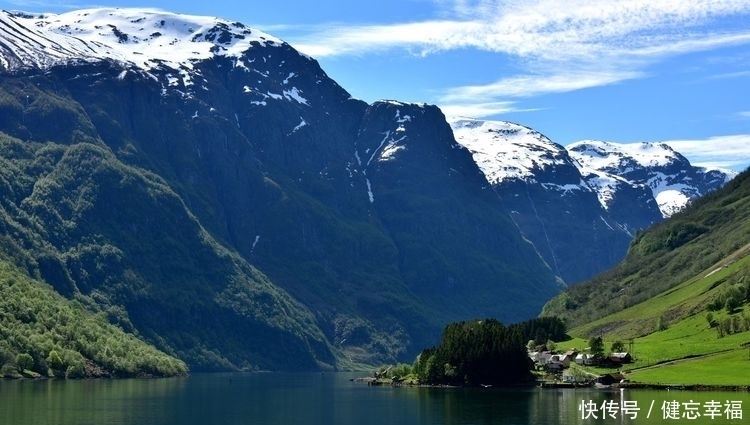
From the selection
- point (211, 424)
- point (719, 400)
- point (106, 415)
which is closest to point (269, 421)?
point (211, 424)

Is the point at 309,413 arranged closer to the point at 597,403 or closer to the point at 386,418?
the point at 386,418

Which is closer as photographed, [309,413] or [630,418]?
[630,418]

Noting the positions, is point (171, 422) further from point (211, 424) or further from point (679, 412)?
point (679, 412)

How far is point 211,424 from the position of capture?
168 m

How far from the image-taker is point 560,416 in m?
167

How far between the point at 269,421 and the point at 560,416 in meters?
43.3

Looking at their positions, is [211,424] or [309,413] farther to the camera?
[309,413]

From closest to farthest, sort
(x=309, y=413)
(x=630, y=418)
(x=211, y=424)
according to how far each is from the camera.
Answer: (x=630, y=418) < (x=211, y=424) < (x=309, y=413)

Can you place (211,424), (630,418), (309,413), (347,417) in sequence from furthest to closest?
(309,413)
(347,417)
(211,424)
(630,418)

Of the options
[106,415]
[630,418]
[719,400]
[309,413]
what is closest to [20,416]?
[106,415]


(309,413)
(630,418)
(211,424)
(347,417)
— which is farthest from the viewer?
(309,413)

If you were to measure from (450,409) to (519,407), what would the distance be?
11.1 meters

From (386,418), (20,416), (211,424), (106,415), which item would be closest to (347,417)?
(386,418)

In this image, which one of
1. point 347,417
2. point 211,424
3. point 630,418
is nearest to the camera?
point 630,418
